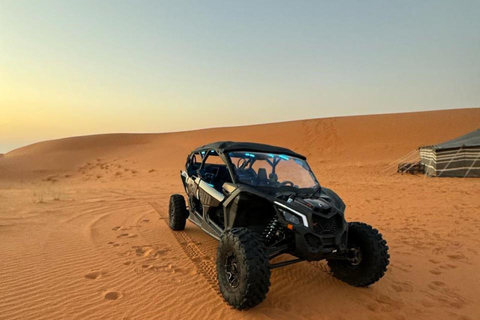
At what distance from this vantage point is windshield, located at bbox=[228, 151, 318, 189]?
416 centimetres

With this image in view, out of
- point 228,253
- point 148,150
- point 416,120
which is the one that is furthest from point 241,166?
point 416,120

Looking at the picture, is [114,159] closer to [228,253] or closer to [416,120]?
[228,253]

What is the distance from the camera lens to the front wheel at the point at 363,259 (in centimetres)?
366

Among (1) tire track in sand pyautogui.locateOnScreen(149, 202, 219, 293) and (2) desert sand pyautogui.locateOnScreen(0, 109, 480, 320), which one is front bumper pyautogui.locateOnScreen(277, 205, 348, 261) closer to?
(2) desert sand pyautogui.locateOnScreen(0, 109, 480, 320)

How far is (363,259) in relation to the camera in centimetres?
379

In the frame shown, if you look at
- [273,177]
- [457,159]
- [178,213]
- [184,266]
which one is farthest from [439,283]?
[457,159]

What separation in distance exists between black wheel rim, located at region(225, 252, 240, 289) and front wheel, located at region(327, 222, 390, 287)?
1449 millimetres

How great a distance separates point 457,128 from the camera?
36.2 metres

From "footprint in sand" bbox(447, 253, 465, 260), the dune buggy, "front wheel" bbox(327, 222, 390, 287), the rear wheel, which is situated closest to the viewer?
the dune buggy

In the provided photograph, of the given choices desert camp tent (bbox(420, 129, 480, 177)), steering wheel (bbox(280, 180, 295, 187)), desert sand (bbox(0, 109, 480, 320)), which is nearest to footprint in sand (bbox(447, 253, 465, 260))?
desert sand (bbox(0, 109, 480, 320))

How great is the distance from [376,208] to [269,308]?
674 cm

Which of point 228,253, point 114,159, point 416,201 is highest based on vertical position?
point 228,253

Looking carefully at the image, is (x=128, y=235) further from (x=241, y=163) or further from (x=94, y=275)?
(x=241, y=163)

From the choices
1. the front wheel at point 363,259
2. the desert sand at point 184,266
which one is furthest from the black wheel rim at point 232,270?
the front wheel at point 363,259
